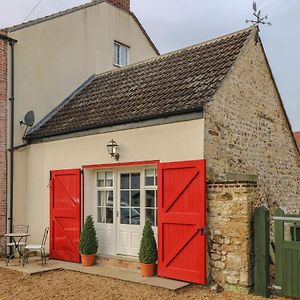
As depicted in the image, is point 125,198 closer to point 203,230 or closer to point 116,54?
point 203,230

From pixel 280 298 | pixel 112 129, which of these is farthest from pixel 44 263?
pixel 280 298

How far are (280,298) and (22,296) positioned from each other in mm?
4821

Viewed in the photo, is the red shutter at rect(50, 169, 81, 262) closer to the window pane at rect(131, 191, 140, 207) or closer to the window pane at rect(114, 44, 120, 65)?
the window pane at rect(131, 191, 140, 207)

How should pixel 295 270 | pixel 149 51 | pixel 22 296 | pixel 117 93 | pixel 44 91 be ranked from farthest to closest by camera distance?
pixel 149 51 → pixel 44 91 → pixel 117 93 → pixel 22 296 → pixel 295 270

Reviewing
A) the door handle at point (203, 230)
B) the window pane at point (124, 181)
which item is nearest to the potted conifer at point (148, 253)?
the door handle at point (203, 230)

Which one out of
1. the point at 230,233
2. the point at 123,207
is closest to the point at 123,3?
the point at 123,207

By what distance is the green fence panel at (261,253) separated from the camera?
24.4 ft

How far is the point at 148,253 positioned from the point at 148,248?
110 millimetres

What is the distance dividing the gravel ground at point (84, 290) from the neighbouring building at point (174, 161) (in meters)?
0.52

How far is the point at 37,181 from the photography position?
12.2 meters

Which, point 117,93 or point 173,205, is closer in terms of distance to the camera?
point 173,205

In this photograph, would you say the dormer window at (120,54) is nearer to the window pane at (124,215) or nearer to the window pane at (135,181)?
the window pane at (135,181)

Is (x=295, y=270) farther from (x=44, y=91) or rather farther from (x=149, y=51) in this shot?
(x=149, y=51)

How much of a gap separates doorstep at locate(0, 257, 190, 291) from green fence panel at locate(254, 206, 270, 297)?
1429 millimetres
